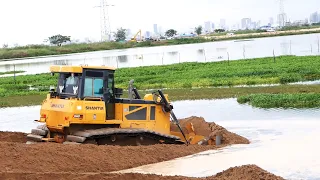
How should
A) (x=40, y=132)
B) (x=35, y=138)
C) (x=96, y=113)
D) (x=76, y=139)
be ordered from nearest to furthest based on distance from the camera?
1. (x=76, y=139)
2. (x=96, y=113)
3. (x=35, y=138)
4. (x=40, y=132)

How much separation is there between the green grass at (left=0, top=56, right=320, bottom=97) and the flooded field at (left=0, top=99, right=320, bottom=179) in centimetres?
840

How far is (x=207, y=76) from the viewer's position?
139 ft

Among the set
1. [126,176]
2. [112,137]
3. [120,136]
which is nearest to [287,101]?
[120,136]

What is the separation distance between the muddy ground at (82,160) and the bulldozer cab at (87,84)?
1.81 meters

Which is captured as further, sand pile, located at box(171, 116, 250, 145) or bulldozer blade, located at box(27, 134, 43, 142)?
sand pile, located at box(171, 116, 250, 145)

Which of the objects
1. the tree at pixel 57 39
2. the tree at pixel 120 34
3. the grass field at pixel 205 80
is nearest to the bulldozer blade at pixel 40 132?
the grass field at pixel 205 80

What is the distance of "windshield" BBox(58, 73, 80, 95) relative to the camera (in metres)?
16.2

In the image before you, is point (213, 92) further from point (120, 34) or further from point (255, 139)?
point (120, 34)

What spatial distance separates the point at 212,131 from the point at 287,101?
28.5 feet

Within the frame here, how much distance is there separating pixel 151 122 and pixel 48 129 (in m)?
3.10

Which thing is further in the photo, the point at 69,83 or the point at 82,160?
the point at 69,83

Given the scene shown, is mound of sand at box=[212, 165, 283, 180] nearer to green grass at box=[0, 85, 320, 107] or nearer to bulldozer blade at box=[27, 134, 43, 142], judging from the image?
bulldozer blade at box=[27, 134, 43, 142]

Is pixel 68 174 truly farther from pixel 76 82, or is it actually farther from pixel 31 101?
pixel 31 101

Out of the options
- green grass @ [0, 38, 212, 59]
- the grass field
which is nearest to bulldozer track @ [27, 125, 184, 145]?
the grass field
